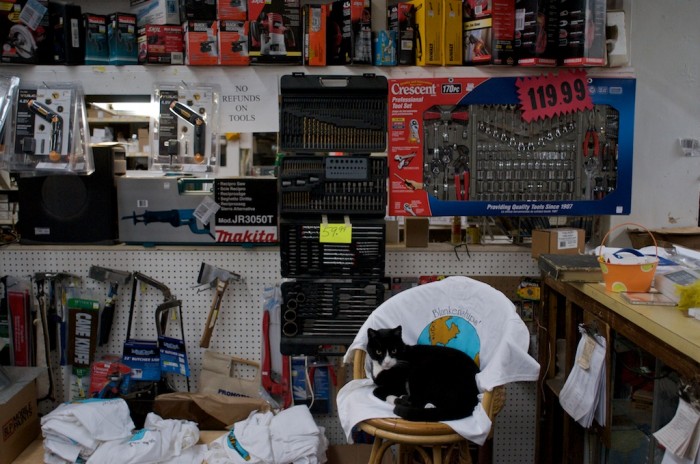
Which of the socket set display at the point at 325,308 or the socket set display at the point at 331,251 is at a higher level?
the socket set display at the point at 331,251

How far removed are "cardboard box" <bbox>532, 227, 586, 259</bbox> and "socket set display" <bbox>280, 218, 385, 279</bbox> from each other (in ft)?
2.35

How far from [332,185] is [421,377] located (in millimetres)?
750

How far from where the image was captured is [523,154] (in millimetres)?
2492

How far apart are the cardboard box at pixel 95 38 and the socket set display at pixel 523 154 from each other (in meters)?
1.40

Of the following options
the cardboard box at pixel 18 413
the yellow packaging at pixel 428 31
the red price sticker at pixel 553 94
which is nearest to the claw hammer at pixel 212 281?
the cardboard box at pixel 18 413

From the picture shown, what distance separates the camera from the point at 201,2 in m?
2.43

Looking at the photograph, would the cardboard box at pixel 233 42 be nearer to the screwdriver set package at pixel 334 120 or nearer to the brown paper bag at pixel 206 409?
the screwdriver set package at pixel 334 120

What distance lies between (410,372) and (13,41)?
206cm

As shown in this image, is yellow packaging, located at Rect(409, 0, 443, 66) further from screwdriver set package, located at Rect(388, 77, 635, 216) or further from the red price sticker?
the red price sticker

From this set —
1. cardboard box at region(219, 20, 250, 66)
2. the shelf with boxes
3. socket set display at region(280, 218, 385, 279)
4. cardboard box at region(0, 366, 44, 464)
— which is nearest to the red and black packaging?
the shelf with boxes

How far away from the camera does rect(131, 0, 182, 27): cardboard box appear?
8.11ft

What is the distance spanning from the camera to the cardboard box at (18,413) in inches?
89.4

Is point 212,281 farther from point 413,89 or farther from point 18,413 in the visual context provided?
point 413,89

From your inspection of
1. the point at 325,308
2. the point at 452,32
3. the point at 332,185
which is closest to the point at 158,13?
the point at 332,185
